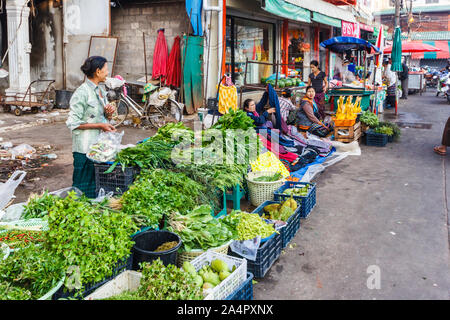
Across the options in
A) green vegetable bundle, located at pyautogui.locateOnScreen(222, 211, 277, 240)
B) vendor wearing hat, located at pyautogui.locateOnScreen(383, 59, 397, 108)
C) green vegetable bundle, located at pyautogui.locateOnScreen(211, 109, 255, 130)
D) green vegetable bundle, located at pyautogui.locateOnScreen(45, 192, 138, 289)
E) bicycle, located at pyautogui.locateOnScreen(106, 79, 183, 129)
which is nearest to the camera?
green vegetable bundle, located at pyautogui.locateOnScreen(45, 192, 138, 289)

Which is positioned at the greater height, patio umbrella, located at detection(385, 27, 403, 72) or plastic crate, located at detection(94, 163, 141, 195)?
patio umbrella, located at detection(385, 27, 403, 72)

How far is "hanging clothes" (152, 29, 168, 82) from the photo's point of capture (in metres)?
11.0

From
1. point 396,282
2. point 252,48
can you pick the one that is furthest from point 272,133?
point 252,48

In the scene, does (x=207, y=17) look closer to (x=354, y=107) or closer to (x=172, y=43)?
(x=172, y=43)

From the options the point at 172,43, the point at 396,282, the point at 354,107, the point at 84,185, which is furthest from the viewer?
the point at 172,43

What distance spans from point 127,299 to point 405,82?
21961 millimetres

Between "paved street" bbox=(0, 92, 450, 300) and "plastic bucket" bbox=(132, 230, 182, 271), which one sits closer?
"plastic bucket" bbox=(132, 230, 182, 271)

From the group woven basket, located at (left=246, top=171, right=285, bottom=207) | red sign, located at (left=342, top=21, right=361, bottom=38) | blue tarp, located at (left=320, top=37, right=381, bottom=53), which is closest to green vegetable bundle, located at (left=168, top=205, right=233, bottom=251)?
woven basket, located at (left=246, top=171, right=285, bottom=207)

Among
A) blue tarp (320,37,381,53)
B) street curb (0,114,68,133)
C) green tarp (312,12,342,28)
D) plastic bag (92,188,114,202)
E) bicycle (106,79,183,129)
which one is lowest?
plastic bag (92,188,114,202)

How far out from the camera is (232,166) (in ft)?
16.9

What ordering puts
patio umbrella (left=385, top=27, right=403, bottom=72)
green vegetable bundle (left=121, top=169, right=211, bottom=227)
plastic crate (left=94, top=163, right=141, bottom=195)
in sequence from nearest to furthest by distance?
green vegetable bundle (left=121, top=169, right=211, bottom=227)
plastic crate (left=94, top=163, right=141, bottom=195)
patio umbrella (left=385, top=27, right=403, bottom=72)

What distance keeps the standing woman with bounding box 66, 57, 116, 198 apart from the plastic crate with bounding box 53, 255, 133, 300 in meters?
1.77

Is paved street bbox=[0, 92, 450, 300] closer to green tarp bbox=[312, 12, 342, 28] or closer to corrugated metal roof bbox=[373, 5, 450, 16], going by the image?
green tarp bbox=[312, 12, 342, 28]
